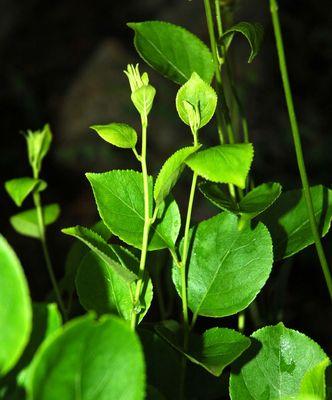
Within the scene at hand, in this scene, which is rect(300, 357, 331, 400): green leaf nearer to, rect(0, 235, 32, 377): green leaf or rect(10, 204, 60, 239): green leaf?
rect(0, 235, 32, 377): green leaf

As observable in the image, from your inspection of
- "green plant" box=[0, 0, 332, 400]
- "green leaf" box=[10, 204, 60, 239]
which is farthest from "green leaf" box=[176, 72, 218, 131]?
"green leaf" box=[10, 204, 60, 239]

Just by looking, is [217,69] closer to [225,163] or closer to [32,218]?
[225,163]

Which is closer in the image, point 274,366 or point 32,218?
point 274,366

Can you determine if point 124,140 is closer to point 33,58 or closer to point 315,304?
point 315,304

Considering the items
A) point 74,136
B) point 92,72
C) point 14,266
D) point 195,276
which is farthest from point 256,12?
point 14,266

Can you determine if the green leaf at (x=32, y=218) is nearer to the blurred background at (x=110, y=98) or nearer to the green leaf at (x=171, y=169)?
the green leaf at (x=171, y=169)

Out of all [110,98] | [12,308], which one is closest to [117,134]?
[12,308]
